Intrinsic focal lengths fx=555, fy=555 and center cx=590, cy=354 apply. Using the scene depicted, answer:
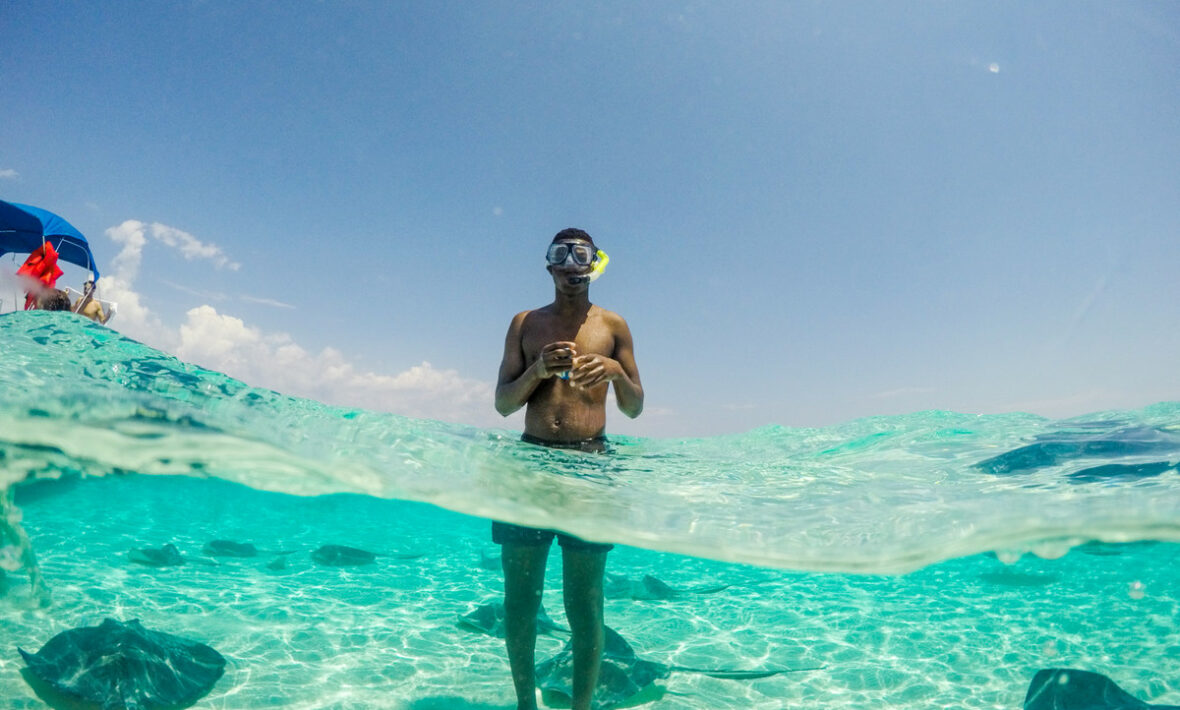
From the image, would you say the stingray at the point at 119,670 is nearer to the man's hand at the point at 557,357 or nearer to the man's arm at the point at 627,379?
the man's hand at the point at 557,357

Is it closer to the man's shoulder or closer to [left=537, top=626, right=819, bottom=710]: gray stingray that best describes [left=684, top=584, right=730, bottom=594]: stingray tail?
[left=537, top=626, right=819, bottom=710]: gray stingray

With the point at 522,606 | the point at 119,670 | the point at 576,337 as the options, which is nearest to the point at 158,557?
the point at 119,670

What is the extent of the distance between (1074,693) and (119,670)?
10377 mm

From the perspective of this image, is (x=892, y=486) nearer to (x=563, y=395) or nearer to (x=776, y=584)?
(x=563, y=395)

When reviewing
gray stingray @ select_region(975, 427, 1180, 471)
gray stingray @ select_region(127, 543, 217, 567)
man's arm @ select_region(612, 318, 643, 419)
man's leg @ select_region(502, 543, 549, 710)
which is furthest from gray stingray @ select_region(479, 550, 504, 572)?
Answer: gray stingray @ select_region(975, 427, 1180, 471)

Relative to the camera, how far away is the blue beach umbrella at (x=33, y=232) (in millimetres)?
13594

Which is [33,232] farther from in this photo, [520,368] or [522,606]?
[522,606]

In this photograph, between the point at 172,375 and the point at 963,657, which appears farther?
the point at 963,657

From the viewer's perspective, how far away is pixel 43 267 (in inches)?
452

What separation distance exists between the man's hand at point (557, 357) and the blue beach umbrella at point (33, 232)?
50.9 ft

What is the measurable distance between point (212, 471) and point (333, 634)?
3409mm

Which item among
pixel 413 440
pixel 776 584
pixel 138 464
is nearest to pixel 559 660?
pixel 413 440

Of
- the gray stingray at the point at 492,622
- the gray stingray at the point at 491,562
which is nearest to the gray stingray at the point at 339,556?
the gray stingray at the point at 491,562

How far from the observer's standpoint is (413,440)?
24.8 ft
